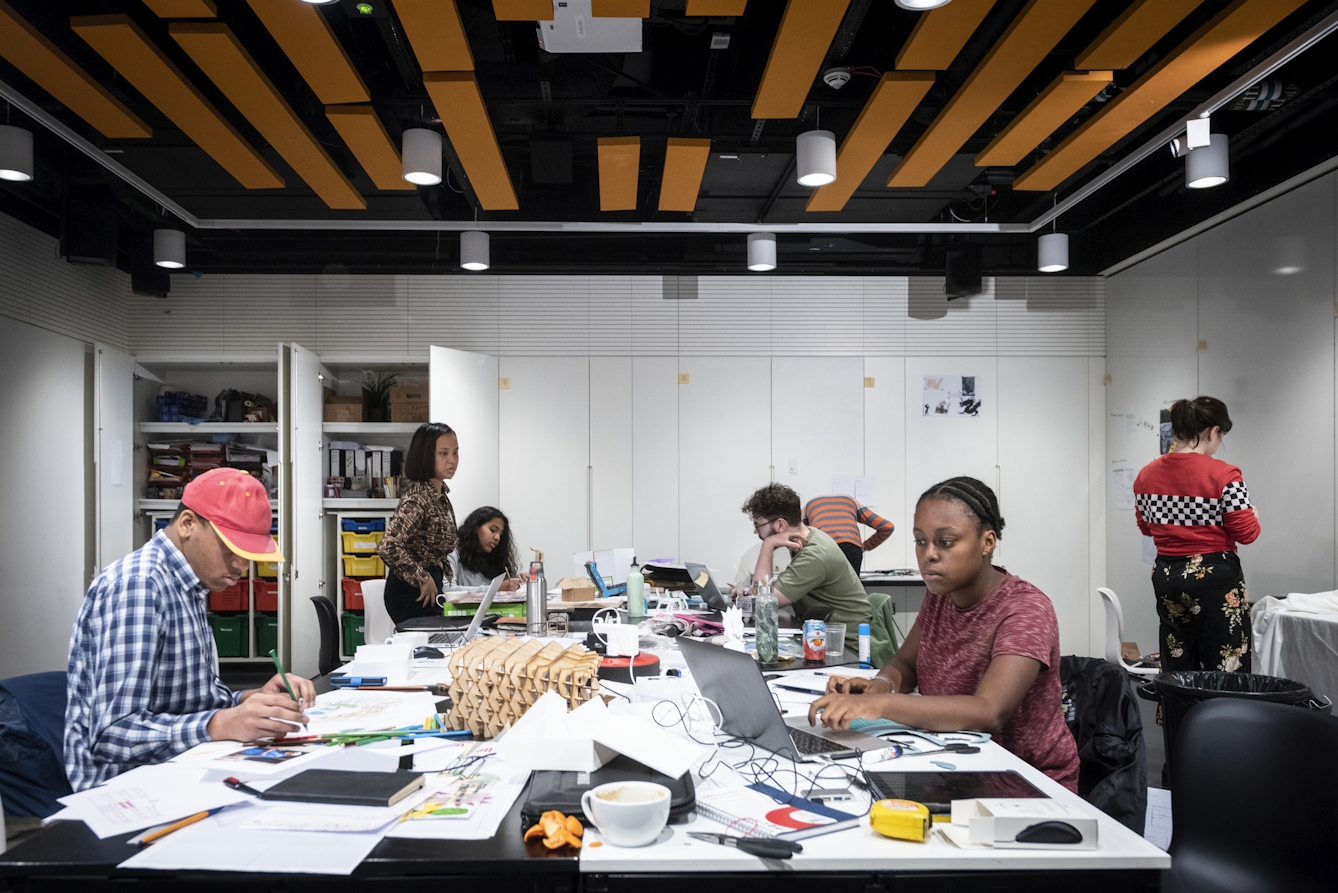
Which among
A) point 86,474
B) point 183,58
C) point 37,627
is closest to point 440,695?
point 183,58

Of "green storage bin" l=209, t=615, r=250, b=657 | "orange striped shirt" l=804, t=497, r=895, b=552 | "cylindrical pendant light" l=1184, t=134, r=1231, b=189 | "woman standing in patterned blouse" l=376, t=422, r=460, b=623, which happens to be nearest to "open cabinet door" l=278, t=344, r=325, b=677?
"green storage bin" l=209, t=615, r=250, b=657

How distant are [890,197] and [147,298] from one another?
602 centimetres

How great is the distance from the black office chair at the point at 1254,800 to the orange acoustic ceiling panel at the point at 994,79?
267 centimetres

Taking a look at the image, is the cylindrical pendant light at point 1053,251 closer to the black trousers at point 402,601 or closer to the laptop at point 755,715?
the black trousers at point 402,601

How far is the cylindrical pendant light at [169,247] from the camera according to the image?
584 centimetres

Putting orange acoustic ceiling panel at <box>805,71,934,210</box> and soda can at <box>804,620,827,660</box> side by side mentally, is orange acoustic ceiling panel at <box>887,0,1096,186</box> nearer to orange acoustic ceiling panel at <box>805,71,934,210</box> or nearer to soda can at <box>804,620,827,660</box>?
orange acoustic ceiling panel at <box>805,71,934,210</box>

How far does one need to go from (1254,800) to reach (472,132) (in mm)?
4076

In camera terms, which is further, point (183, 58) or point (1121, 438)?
point (1121, 438)

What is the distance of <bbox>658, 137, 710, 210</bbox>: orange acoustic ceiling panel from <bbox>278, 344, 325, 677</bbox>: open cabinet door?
289 cm

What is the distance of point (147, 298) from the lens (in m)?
7.11

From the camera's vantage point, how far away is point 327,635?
4.25 m

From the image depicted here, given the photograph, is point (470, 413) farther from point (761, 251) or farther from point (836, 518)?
point (836, 518)

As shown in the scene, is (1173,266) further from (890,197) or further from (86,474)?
(86,474)

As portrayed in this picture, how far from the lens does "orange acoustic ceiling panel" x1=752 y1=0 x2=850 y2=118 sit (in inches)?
132
